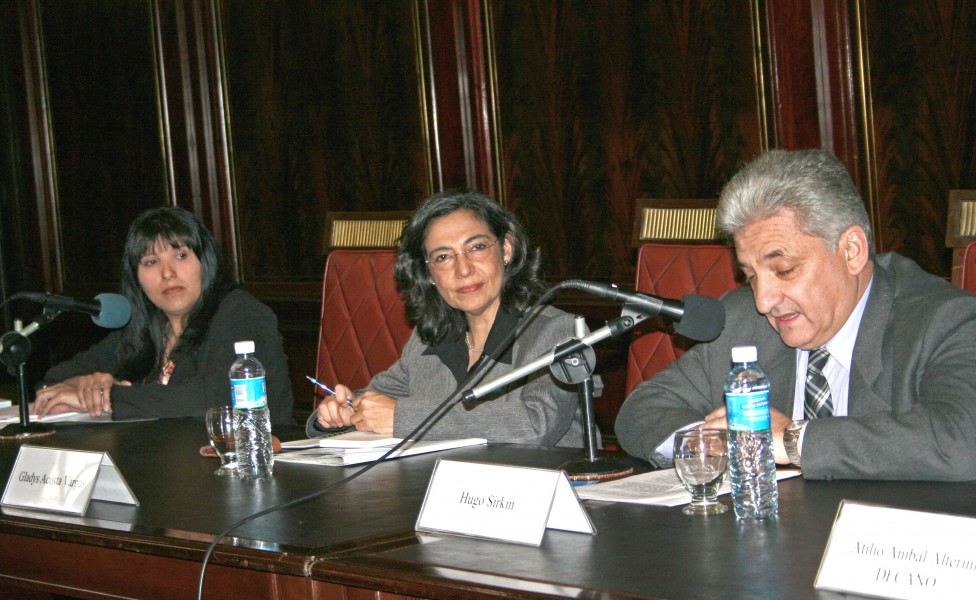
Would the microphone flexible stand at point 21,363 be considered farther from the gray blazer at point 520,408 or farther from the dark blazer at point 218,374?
the gray blazer at point 520,408

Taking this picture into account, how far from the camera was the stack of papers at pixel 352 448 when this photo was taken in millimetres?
2434

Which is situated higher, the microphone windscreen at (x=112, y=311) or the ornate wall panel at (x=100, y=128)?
the ornate wall panel at (x=100, y=128)

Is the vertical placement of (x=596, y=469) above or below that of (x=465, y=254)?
below

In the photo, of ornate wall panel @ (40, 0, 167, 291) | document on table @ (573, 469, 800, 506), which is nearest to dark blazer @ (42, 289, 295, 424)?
document on table @ (573, 469, 800, 506)

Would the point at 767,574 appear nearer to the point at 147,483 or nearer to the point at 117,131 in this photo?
the point at 147,483

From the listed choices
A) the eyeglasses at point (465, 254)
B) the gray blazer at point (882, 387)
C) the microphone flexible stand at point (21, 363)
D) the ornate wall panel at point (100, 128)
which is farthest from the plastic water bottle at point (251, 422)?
the ornate wall panel at point (100, 128)

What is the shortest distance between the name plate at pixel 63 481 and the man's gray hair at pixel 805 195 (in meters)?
1.31

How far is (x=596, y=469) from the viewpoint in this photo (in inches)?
82.1

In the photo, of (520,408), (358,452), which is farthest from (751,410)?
(358,452)

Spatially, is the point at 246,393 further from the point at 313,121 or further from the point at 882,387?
the point at 313,121

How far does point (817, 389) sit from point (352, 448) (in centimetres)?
102

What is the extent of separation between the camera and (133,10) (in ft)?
18.6

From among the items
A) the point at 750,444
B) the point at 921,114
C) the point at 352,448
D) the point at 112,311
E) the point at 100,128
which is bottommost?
the point at 352,448

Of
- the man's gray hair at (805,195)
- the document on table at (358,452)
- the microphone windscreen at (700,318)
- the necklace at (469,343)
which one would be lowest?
the document on table at (358,452)
